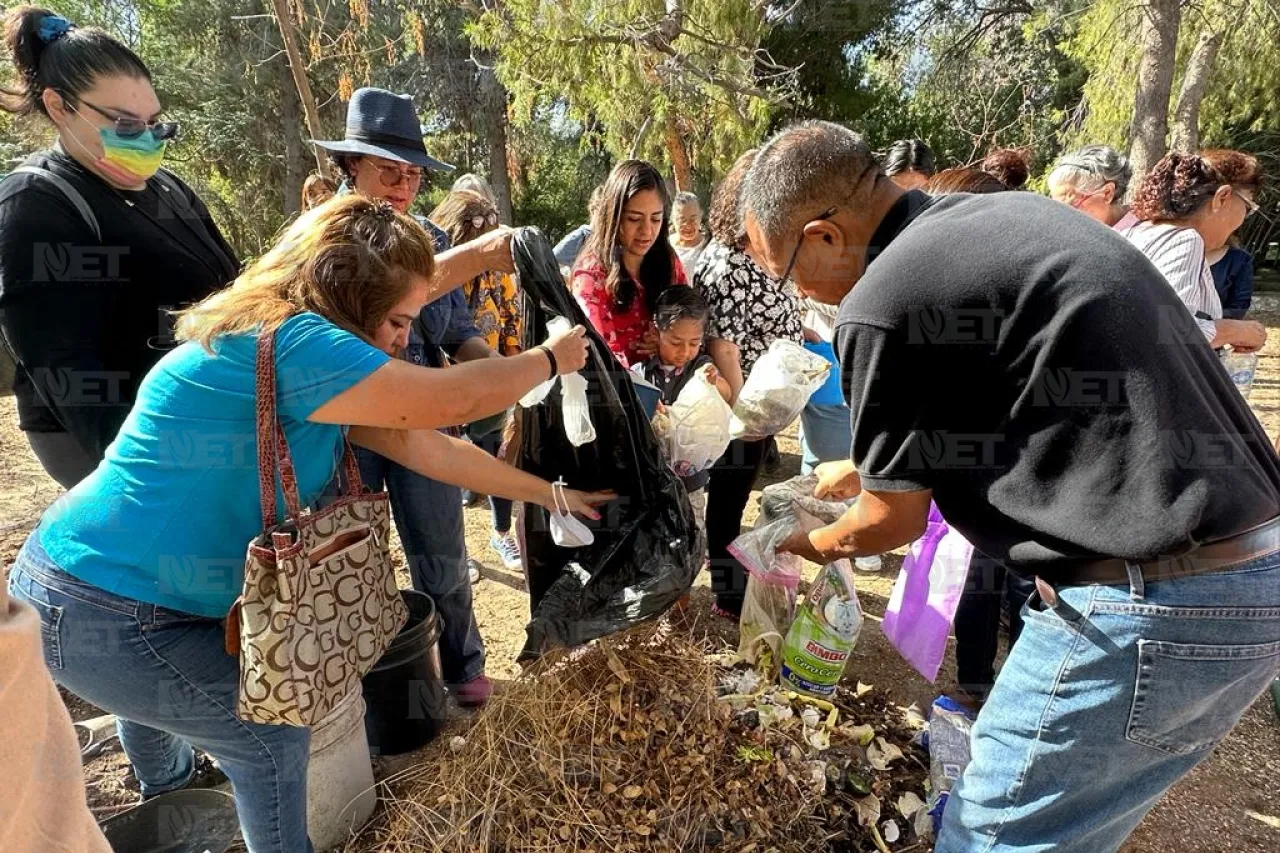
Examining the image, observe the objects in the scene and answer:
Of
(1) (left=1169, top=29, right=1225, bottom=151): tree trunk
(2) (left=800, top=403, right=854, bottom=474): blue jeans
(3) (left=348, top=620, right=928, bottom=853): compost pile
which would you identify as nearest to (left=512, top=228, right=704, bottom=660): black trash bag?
(3) (left=348, top=620, right=928, bottom=853): compost pile

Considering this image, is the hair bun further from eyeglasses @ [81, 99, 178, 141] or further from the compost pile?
the compost pile

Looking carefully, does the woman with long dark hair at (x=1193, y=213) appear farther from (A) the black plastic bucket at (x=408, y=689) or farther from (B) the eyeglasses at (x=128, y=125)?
(B) the eyeglasses at (x=128, y=125)

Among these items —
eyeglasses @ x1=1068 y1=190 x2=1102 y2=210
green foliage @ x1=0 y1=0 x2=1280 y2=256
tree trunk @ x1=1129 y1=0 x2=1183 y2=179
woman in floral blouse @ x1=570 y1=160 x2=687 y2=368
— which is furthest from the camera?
green foliage @ x1=0 y1=0 x2=1280 y2=256

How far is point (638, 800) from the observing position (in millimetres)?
1795

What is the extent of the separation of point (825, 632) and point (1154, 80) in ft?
22.8

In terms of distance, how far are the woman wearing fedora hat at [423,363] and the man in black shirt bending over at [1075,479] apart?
1481mm

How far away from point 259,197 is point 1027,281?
48.9 ft

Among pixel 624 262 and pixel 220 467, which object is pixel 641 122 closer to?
pixel 624 262

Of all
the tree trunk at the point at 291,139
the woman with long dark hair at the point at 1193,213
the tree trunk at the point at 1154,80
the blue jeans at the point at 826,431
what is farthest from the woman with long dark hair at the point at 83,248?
the tree trunk at the point at 291,139

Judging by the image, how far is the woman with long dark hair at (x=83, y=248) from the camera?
1.72 meters

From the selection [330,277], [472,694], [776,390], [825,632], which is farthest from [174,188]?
[825,632]

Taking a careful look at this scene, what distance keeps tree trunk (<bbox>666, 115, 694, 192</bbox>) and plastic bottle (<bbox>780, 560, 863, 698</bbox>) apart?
23.3ft

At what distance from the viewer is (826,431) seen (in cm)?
346

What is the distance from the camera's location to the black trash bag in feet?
6.08
